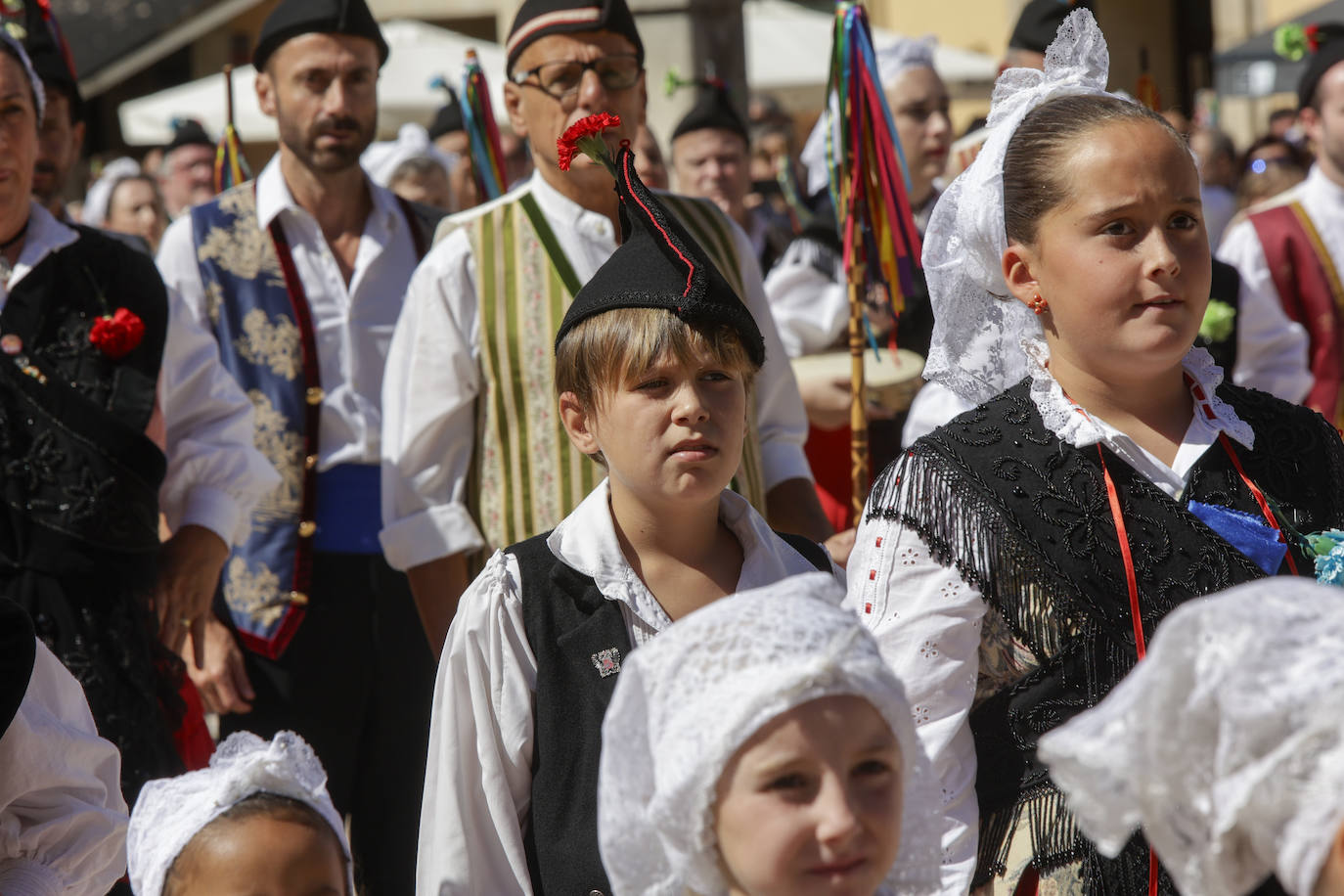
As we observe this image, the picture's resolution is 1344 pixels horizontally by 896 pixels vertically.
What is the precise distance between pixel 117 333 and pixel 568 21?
1189mm

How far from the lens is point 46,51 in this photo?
4.87m

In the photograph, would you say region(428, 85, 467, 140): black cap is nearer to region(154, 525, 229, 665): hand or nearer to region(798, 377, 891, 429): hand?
region(798, 377, 891, 429): hand

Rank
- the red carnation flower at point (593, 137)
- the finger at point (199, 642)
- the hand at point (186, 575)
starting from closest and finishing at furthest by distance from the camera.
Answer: the red carnation flower at point (593, 137), the hand at point (186, 575), the finger at point (199, 642)

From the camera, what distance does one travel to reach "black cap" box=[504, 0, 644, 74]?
3.97 m

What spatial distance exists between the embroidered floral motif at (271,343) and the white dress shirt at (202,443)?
0.35m

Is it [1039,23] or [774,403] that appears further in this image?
[1039,23]

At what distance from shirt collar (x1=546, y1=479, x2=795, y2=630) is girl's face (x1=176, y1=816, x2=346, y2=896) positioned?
0.68 metres

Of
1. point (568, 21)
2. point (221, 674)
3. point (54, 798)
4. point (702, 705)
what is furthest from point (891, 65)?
point (702, 705)

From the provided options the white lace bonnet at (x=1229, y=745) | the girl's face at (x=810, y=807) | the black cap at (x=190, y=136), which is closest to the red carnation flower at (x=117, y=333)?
the girl's face at (x=810, y=807)

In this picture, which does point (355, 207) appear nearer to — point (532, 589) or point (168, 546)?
point (168, 546)

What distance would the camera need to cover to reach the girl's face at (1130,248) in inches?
99.8

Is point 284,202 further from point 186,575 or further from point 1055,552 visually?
point 1055,552

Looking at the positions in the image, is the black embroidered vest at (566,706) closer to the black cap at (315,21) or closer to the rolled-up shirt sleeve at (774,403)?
the rolled-up shirt sleeve at (774,403)

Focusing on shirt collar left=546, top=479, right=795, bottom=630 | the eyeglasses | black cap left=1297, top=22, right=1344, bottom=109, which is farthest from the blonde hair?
black cap left=1297, top=22, right=1344, bottom=109
